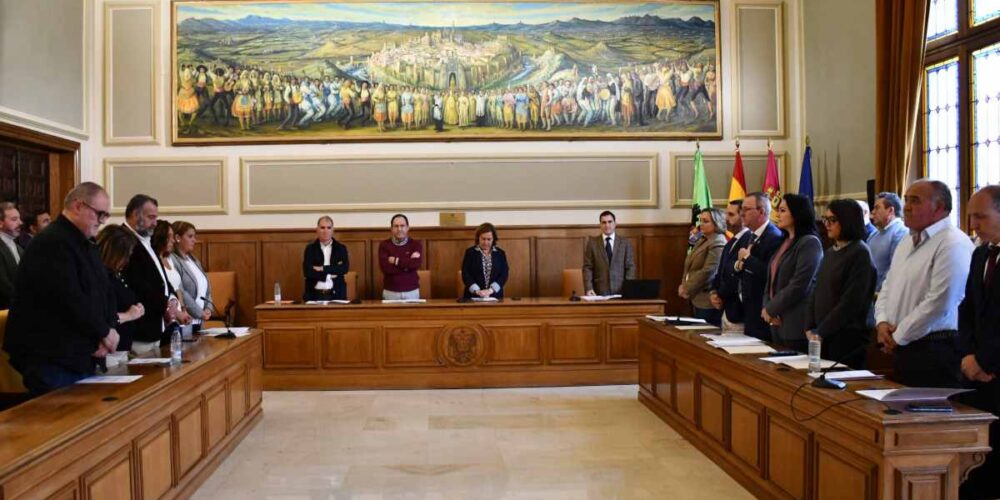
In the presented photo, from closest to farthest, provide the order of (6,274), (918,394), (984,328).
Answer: (918,394), (984,328), (6,274)

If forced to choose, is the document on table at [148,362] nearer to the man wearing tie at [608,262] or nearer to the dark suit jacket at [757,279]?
the dark suit jacket at [757,279]

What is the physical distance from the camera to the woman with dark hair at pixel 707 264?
22.3 feet

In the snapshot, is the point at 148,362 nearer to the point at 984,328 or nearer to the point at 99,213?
the point at 99,213

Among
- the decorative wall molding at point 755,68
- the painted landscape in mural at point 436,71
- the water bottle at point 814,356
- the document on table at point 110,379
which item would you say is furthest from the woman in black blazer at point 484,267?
the water bottle at point 814,356

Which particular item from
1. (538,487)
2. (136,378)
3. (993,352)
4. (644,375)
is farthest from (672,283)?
(136,378)

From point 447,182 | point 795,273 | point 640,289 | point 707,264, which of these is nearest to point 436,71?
point 447,182

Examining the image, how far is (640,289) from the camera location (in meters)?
7.82

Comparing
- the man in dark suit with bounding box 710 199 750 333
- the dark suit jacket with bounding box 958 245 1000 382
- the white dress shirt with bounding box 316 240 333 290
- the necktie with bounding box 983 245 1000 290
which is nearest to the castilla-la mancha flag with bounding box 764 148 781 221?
the man in dark suit with bounding box 710 199 750 333

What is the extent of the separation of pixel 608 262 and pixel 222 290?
4.75 metres

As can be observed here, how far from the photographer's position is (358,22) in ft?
31.8

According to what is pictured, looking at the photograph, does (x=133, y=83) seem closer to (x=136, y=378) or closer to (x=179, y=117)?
(x=179, y=117)

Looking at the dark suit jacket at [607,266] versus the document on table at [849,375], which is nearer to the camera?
the document on table at [849,375]

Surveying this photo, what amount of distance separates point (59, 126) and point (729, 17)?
835 cm

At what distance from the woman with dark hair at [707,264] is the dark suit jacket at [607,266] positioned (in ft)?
5.13
